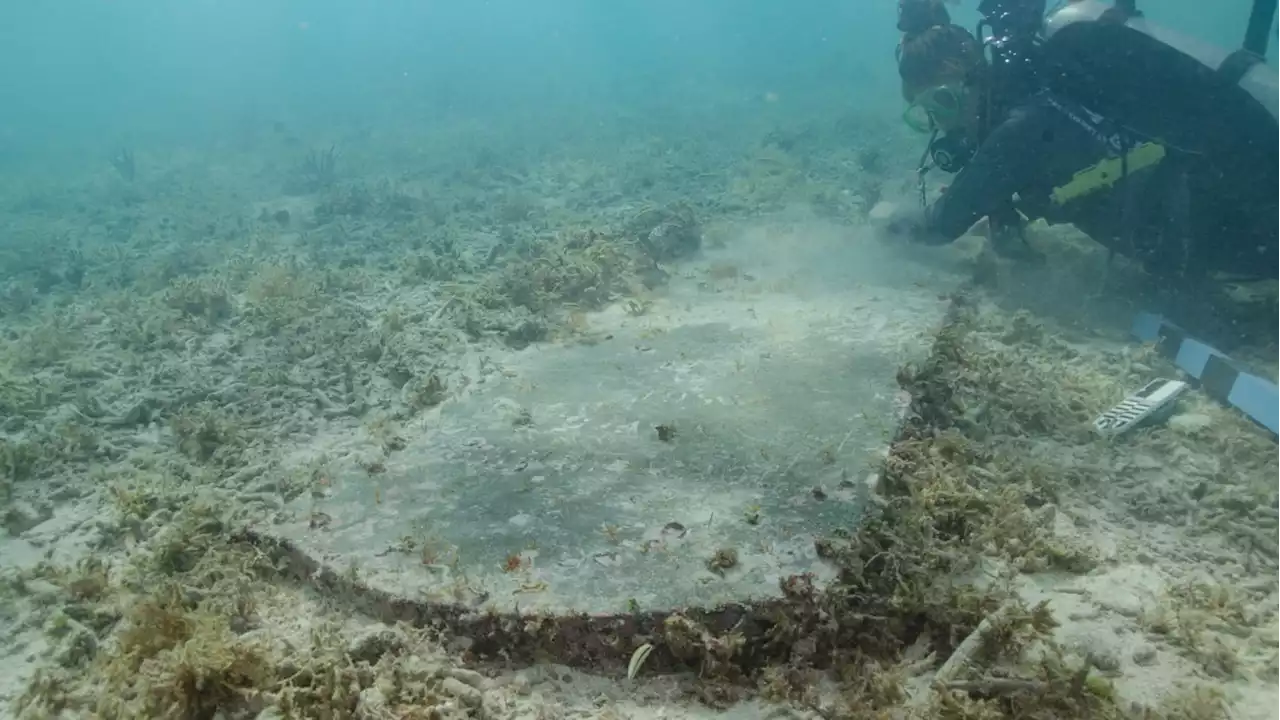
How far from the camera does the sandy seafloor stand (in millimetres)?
2904

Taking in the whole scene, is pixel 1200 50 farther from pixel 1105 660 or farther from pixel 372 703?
pixel 372 703

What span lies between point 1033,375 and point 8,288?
10235mm

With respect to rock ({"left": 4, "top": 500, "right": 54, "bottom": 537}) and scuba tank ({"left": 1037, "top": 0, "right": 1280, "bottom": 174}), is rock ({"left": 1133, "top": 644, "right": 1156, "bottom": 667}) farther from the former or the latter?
rock ({"left": 4, "top": 500, "right": 54, "bottom": 537})

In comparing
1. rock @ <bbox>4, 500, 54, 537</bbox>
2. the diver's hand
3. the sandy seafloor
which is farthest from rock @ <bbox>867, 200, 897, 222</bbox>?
rock @ <bbox>4, 500, 54, 537</bbox>

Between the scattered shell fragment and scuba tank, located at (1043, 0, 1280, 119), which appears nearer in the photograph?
the scattered shell fragment

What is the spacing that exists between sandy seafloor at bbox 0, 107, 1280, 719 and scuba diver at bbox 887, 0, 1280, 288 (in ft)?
2.38

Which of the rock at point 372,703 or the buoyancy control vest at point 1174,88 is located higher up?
the buoyancy control vest at point 1174,88

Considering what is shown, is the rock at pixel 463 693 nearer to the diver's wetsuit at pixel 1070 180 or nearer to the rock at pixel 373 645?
the rock at pixel 373 645

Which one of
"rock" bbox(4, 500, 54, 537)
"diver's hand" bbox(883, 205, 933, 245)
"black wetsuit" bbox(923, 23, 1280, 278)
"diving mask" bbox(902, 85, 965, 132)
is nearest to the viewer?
"rock" bbox(4, 500, 54, 537)

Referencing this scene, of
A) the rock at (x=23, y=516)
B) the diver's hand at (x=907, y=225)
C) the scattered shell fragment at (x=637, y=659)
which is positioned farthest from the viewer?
the diver's hand at (x=907, y=225)

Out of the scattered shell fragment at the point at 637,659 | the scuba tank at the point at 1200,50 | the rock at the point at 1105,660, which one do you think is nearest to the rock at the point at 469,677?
the scattered shell fragment at the point at 637,659

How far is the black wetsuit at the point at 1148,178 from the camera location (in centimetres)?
555

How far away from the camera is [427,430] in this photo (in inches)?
183

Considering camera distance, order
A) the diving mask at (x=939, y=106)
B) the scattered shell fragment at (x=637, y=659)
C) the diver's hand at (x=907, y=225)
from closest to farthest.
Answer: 1. the scattered shell fragment at (x=637, y=659)
2. the diving mask at (x=939, y=106)
3. the diver's hand at (x=907, y=225)
